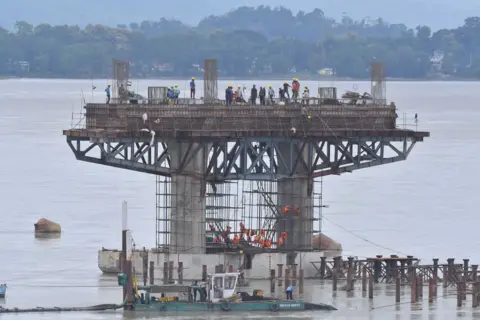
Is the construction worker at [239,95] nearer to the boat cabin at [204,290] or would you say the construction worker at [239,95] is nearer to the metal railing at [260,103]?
the metal railing at [260,103]

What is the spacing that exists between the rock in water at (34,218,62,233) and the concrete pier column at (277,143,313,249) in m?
19.9

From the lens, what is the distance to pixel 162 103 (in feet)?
249

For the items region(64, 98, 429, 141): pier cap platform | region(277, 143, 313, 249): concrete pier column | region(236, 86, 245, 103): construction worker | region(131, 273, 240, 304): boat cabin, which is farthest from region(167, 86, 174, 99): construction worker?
region(131, 273, 240, 304): boat cabin

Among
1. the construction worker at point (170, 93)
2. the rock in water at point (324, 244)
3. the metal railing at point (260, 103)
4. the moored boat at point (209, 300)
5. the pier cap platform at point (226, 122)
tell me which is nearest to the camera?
the moored boat at point (209, 300)

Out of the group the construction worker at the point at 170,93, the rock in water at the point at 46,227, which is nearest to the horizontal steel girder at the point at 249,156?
the construction worker at the point at 170,93

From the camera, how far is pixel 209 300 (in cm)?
6919

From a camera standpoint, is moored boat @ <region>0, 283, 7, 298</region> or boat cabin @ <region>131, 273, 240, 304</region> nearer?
boat cabin @ <region>131, 273, 240, 304</region>

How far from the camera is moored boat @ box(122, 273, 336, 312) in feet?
225

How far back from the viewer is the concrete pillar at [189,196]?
247 feet

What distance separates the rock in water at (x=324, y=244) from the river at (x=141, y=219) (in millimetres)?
2907

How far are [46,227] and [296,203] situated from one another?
67.4 feet

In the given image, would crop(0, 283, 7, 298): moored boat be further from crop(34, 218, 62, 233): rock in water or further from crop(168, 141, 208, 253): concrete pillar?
crop(34, 218, 62, 233): rock in water

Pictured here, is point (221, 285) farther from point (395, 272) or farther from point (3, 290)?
point (395, 272)

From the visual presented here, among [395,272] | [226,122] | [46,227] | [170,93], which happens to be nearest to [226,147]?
[226,122]
